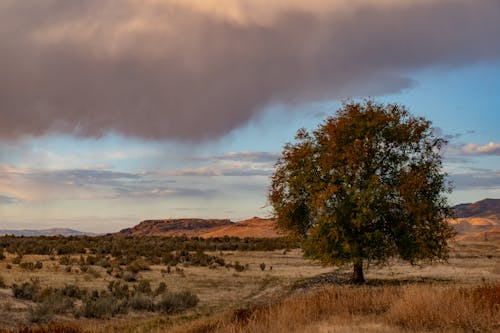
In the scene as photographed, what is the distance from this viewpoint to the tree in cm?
2703

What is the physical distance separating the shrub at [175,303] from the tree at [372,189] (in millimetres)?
6538

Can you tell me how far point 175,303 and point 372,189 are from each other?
10854 millimetres

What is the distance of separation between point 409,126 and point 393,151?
149 cm

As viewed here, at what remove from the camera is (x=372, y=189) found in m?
26.6

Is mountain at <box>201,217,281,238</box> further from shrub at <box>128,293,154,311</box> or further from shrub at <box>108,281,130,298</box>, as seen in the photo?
shrub at <box>128,293,154,311</box>

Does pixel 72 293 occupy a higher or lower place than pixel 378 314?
lower

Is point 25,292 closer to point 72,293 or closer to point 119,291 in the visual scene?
point 72,293

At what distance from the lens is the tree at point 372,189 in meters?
27.0

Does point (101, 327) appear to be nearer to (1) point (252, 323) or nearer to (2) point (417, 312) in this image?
(1) point (252, 323)

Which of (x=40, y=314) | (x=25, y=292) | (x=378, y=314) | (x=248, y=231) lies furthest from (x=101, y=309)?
(x=248, y=231)

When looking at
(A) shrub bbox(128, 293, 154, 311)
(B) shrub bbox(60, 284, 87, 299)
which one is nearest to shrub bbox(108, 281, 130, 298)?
(B) shrub bbox(60, 284, 87, 299)

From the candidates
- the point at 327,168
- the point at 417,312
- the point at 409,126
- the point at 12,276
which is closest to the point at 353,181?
the point at 327,168

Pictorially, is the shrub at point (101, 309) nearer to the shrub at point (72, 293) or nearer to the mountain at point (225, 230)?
the shrub at point (72, 293)

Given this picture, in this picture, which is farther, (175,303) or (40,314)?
(175,303)
